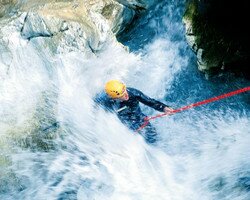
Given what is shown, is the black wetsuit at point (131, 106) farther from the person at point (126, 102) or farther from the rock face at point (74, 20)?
the rock face at point (74, 20)

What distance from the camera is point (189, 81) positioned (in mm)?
8008

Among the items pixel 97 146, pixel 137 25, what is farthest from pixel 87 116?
pixel 137 25

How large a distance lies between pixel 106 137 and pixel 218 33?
9.77ft

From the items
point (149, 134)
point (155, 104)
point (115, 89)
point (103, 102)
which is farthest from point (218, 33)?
point (103, 102)

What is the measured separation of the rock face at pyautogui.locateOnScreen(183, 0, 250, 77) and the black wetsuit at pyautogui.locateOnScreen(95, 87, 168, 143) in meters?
1.74

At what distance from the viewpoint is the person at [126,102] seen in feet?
19.5

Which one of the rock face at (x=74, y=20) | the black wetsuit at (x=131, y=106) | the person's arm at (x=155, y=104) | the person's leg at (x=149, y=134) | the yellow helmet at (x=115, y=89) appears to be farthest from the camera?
the rock face at (x=74, y=20)

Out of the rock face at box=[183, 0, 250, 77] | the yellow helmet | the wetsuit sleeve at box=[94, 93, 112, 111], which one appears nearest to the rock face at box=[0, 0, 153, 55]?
the wetsuit sleeve at box=[94, 93, 112, 111]

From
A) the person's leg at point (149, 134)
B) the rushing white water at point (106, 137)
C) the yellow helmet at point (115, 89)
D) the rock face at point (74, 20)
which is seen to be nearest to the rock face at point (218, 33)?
the rushing white water at point (106, 137)

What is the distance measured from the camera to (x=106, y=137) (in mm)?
7023

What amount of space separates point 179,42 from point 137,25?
44.5 inches

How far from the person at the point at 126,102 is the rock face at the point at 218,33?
1741 mm

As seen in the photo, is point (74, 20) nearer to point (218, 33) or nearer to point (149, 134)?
point (149, 134)

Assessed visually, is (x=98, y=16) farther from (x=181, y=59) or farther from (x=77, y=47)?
(x=181, y=59)
